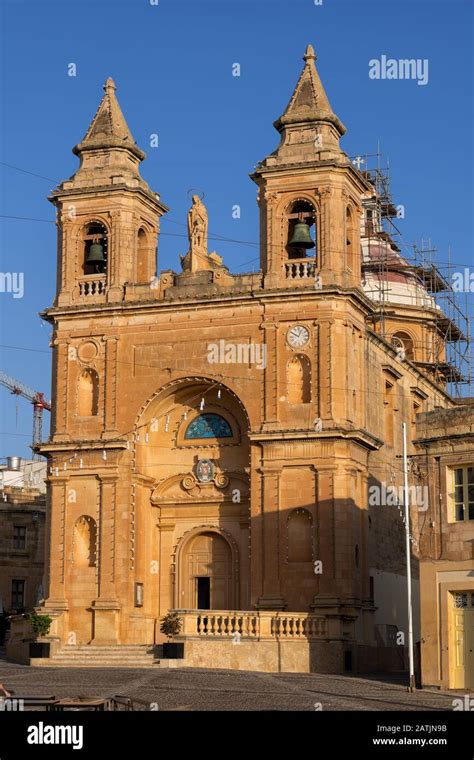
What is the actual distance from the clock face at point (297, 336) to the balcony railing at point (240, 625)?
916cm

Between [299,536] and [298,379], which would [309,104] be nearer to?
[298,379]

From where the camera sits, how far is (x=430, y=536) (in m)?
34.7

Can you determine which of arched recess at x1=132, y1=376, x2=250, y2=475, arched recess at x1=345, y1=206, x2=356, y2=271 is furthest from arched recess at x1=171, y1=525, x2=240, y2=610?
arched recess at x1=345, y1=206, x2=356, y2=271

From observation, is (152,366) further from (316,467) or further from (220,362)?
(316,467)

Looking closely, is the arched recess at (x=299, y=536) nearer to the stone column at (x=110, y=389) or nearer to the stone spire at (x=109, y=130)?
the stone column at (x=110, y=389)

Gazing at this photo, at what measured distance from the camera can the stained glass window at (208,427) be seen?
48.5 metres

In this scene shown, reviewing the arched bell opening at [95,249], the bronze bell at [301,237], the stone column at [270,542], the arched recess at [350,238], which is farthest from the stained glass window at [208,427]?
the arched recess at [350,238]

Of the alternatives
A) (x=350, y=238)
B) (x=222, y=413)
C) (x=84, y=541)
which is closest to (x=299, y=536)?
(x=222, y=413)

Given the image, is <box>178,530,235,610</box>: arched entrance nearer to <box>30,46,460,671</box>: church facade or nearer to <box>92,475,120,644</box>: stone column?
<box>30,46,460,671</box>: church facade

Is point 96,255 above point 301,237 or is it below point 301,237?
above

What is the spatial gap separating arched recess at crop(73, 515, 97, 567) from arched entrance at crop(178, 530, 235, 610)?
3170mm

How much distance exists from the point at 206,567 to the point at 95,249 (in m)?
11.8

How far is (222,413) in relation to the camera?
48.4m

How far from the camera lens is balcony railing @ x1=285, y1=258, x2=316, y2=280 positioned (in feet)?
151
